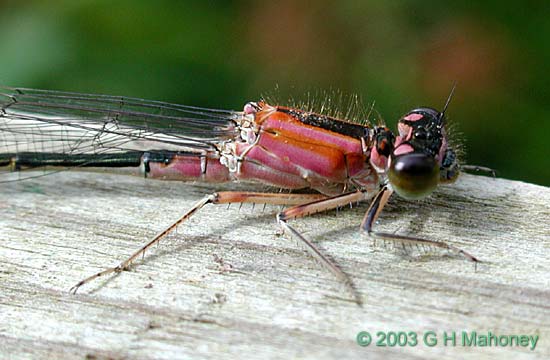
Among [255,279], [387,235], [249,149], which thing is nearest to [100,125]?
[249,149]

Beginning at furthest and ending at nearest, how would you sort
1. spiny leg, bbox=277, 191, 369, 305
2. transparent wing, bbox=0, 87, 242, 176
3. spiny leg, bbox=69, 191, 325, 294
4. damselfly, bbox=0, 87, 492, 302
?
transparent wing, bbox=0, 87, 242, 176, damselfly, bbox=0, 87, 492, 302, spiny leg, bbox=69, 191, 325, 294, spiny leg, bbox=277, 191, 369, 305

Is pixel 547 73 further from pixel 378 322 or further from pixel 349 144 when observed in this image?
pixel 378 322

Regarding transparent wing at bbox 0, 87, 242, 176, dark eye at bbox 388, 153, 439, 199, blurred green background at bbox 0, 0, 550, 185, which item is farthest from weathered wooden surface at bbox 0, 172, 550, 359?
blurred green background at bbox 0, 0, 550, 185

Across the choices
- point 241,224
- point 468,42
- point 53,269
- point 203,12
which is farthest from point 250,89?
point 53,269

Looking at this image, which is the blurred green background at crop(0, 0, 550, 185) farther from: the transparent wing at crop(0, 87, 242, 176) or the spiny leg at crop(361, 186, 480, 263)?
the spiny leg at crop(361, 186, 480, 263)

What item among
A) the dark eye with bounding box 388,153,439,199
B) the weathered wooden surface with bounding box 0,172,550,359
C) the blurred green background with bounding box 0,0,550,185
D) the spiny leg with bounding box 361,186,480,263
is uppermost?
the blurred green background with bounding box 0,0,550,185

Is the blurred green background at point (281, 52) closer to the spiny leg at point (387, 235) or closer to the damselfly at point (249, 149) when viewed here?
the damselfly at point (249, 149)

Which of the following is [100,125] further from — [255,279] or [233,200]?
[255,279]

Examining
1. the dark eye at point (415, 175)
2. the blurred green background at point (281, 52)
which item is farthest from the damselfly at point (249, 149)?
the blurred green background at point (281, 52)

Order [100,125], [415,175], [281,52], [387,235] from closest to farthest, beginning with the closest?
[387,235], [415,175], [100,125], [281,52]
